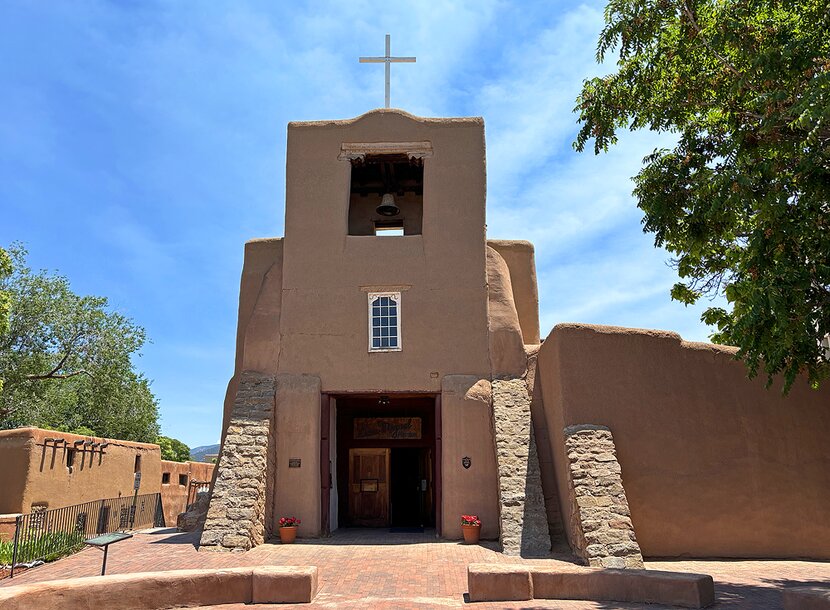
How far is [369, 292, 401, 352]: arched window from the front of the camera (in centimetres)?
1603

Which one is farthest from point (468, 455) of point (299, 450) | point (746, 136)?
A: point (746, 136)

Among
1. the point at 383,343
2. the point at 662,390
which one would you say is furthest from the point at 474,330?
the point at 662,390

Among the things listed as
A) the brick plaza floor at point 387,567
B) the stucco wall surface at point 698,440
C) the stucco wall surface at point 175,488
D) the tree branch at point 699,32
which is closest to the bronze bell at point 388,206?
the stucco wall surface at point 698,440

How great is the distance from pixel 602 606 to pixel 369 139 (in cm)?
1266

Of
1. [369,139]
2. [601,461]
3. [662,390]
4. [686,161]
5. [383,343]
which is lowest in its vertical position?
[601,461]

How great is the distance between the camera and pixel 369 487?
18594 millimetres

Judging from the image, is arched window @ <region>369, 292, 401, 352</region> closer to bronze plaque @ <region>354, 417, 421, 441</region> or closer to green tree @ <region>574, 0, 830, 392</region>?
bronze plaque @ <region>354, 417, 421, 441</region>

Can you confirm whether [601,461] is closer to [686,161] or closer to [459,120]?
[686,161]

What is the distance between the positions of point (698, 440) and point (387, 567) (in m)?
6.62

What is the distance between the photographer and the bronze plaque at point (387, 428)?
18.2m

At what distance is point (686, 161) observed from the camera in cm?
1123

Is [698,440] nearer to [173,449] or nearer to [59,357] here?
[59,357]

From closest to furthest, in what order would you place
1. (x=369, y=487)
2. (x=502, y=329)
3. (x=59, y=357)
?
(x=502, y=329), (x=369, y=487), (x=59, y=357)

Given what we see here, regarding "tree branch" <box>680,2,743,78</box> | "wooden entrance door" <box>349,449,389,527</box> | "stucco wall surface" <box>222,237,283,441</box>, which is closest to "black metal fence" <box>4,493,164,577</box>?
"stucco wall surface" <box>222,237,283,441</box>
